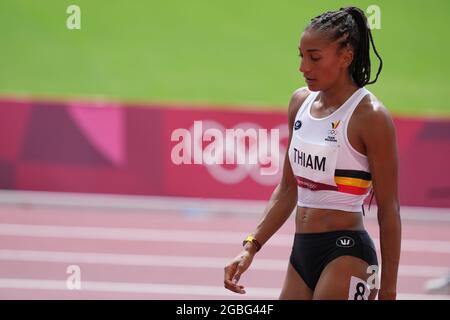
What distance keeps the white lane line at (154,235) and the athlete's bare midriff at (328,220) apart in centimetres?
534

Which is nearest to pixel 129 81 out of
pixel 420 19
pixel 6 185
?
pixel 420 19

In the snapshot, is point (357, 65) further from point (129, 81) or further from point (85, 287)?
point (129, 81)

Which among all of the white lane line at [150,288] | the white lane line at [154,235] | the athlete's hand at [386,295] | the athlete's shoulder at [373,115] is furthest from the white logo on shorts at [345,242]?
the white lane line at [154,235]

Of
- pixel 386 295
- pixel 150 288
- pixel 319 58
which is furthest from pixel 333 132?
pixel 150 288

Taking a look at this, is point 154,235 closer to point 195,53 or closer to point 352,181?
point 352,181

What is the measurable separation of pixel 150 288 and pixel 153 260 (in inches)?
38.7

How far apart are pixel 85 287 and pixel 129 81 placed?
11.4 metres

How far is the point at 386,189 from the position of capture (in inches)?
149

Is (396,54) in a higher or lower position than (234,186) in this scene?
higher

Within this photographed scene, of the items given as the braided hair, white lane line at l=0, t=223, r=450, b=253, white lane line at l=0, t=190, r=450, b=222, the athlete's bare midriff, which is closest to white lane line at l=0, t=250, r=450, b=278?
white lane line at l=0, t=223, r=450, b=253

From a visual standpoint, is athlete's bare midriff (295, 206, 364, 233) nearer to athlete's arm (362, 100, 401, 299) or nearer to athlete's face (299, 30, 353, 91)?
athlete's arm (362, 100, 401, 299)

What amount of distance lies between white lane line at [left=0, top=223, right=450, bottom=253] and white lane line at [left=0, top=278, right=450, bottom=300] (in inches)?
65.9

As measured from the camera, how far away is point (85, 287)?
7555 millimetres

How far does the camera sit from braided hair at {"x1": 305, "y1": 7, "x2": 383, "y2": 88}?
12.9 feet
